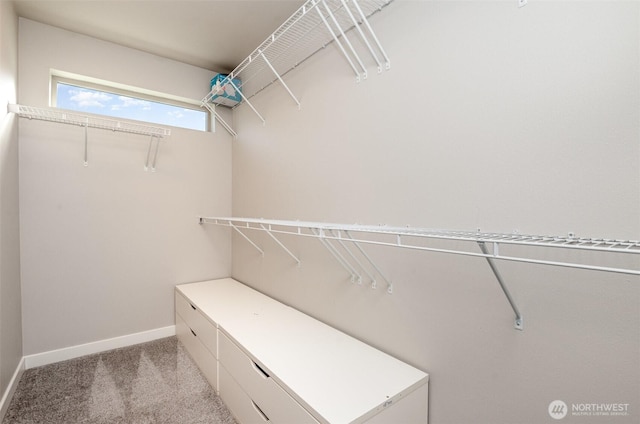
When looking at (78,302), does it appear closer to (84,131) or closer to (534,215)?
(84,131)

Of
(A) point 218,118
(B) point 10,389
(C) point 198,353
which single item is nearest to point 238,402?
(C) point 198,353

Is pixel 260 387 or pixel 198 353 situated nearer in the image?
pixel 260 387

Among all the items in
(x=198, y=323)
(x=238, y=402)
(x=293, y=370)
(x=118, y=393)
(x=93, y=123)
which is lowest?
(x=118, y=393)

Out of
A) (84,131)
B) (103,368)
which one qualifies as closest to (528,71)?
(84,131)

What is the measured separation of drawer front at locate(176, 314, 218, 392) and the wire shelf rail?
142 centimetres

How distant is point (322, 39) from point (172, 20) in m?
1.14

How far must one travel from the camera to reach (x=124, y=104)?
2535 millimetres

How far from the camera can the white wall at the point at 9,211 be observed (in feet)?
5.45

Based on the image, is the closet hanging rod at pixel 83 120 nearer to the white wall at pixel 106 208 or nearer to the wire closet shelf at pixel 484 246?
the white wall at pixel 106 208

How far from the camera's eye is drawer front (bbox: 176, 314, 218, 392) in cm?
189

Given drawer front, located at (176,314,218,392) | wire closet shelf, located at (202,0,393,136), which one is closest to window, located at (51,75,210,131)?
wire closet shelf, located at (202,0,393,136)

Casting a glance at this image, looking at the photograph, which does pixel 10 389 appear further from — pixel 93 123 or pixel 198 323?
pixel 93 123

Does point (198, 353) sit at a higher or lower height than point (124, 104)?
lower

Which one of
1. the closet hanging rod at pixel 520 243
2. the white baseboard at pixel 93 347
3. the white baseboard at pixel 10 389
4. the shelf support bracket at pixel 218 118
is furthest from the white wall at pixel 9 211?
the closet hanging rod at pixel 520 243
